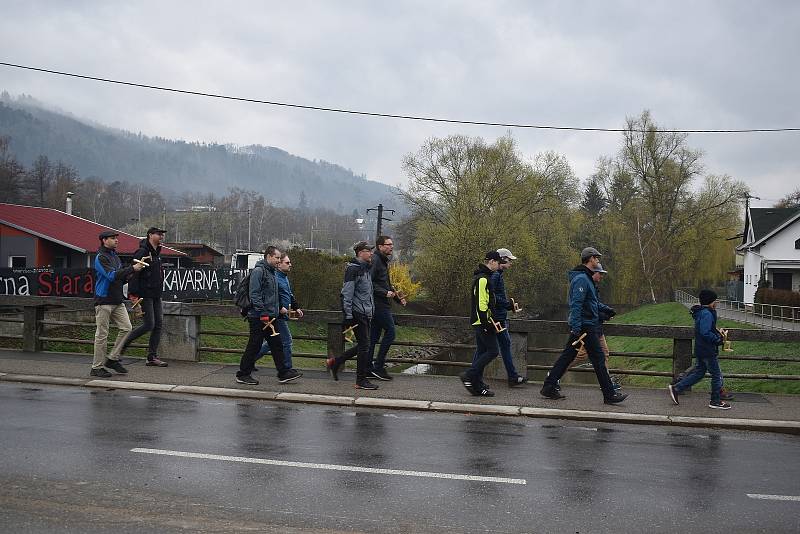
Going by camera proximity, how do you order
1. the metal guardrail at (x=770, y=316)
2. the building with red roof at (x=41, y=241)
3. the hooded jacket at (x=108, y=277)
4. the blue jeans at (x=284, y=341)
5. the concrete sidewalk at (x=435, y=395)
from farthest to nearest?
the building with red roof at (x=41, y=241) < the metal guardrail at (x=770, y=316) < the blue jeans at (x=284, y=341) < the hooded jacket at (x=108, y=277) < the concrete sidewalk at (x=435, y=395)

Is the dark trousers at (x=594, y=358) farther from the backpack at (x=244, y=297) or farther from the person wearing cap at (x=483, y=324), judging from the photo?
the backpack at (x=244, y=297)

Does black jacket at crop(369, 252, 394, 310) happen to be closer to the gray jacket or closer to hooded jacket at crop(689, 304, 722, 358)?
the gray jacket

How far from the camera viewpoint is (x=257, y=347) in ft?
35.1

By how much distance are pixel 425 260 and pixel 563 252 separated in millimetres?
12269

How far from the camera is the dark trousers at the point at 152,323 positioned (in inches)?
455

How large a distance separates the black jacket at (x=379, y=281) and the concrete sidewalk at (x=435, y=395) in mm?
1197

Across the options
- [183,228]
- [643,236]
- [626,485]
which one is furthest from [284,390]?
[183,228]

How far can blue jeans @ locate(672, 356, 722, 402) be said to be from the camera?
388 inches

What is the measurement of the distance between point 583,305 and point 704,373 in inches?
A: 73.8

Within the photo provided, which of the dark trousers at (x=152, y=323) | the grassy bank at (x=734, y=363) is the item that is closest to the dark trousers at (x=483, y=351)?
the dark trousers at (x=152, y=323)

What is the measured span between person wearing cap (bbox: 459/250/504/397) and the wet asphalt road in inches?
40.8

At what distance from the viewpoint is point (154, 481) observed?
19.7 ft

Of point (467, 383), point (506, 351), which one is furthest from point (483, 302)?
point (467, 383)

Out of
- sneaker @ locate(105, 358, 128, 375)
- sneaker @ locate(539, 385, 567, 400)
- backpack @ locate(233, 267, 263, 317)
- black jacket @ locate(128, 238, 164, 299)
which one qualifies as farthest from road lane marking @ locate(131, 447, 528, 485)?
black jacket @ locate(128, 238, 164, 299)
